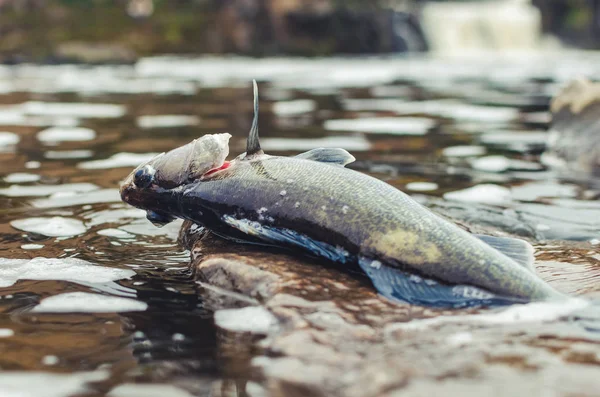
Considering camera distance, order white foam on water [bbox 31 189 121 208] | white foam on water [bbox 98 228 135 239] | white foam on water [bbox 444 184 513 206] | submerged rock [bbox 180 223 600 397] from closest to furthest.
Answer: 1. submerged rock [bbox 180 223 600 397]
2. white foam on water [bbox 98 228 135 239]
3. white foam on water [bbox 31 189 121 208]
4. white foam on water [bbox 444 184 513 206]

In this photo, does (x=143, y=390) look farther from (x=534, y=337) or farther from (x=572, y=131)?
(x=572, y=131)

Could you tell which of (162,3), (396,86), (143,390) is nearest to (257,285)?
(143,390)

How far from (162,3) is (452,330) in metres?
54.7

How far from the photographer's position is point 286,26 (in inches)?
1821

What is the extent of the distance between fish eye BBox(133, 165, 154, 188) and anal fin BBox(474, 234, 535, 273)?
186 cm

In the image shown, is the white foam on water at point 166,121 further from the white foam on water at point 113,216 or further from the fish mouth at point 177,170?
the fish mouth at point 177,170

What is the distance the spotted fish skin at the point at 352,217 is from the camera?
3377 mm

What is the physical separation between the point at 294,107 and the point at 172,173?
10.5m

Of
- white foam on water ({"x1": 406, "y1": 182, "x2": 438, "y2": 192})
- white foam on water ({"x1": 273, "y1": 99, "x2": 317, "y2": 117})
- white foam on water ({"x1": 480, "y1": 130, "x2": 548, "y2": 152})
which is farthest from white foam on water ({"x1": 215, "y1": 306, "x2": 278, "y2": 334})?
white foam on water ({"x1": 273, "y1": 99, "x2": 317, "y2": 117})

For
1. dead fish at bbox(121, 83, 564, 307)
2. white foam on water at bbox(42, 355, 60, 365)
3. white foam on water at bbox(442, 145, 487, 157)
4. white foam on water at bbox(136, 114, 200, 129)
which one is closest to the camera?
white foam on water at bbox(42, 355, 60, 365)

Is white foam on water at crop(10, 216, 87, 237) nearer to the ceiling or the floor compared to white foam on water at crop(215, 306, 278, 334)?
nearer to the floor

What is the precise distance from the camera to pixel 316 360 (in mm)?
2834

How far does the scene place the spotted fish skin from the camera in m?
3.38

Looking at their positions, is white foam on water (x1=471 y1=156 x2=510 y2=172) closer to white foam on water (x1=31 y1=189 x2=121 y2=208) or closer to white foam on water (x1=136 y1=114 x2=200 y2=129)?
white foam on water (x1=31 y1=189 x2=121 y2=208)
